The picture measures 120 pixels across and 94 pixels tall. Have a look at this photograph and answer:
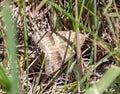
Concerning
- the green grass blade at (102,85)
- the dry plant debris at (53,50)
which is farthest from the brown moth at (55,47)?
the green grass blade at (102,85)

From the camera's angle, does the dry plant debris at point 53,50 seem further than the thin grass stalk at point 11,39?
Yes

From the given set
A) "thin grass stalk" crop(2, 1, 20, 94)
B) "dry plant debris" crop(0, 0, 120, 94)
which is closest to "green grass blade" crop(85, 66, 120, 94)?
"thin grass stalk" crop(2, 1, 20, 94)

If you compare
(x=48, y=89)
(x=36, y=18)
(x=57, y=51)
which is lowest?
(x=48, y=89)

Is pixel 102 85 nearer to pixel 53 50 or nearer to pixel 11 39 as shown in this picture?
pixel 11 39

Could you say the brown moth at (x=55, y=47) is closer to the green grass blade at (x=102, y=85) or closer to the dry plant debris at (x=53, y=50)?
the dry plant debris at (x=53, y=50)

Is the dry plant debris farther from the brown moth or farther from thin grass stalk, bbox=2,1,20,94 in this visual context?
thin grass stalk, bbox=2,1,20,94

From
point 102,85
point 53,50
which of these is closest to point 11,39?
point 102,85

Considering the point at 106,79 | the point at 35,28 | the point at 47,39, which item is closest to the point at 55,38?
the point at 47,39

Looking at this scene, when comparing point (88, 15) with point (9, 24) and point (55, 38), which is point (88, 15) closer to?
point (55, 38)
